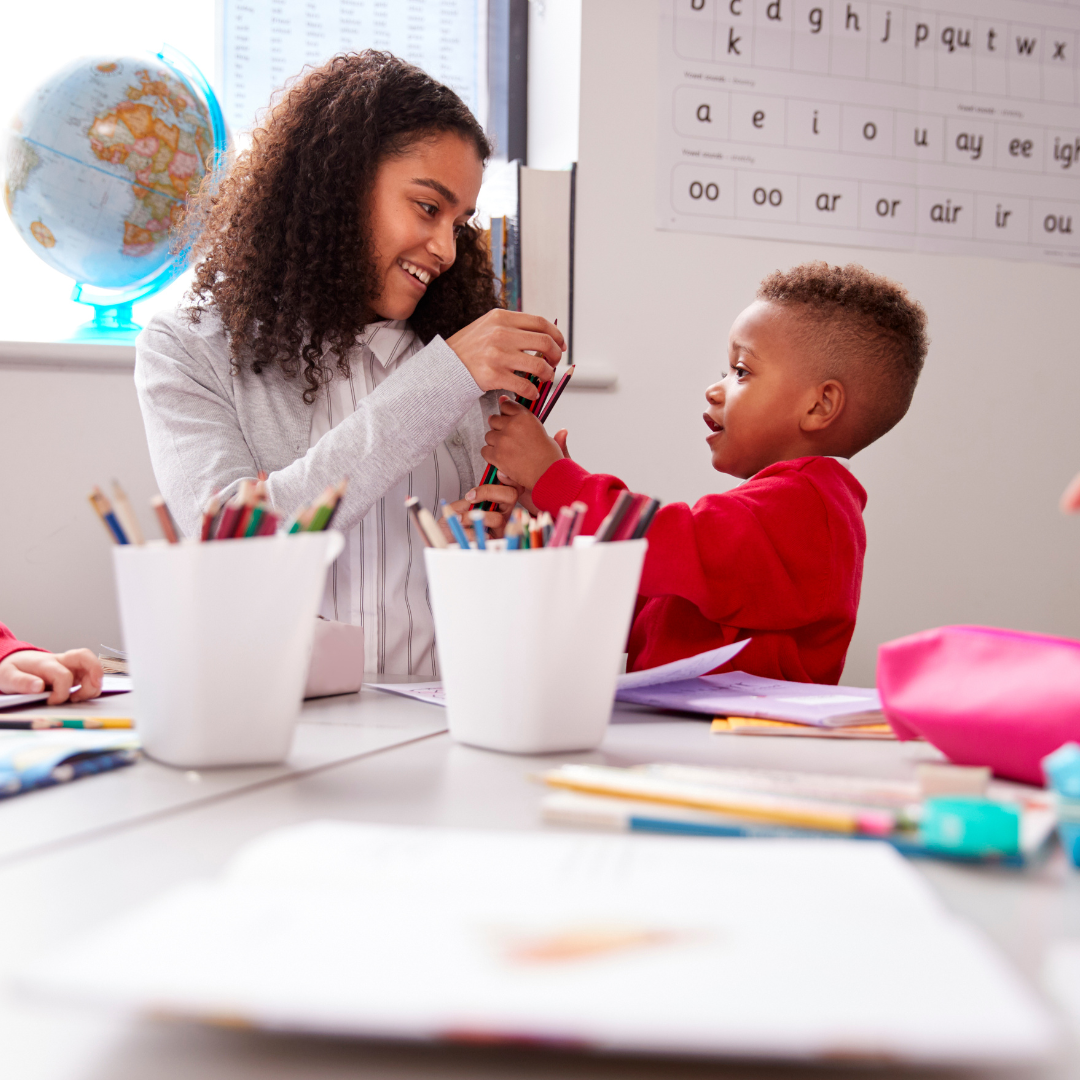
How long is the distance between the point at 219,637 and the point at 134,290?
1315 mm

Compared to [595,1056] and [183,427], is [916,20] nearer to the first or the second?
[183,427]

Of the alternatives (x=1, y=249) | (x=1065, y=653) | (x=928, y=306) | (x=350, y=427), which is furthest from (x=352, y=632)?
(x=928, y=306)

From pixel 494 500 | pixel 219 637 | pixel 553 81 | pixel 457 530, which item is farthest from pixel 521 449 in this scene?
pixel 553 81

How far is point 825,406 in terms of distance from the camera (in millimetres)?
1204

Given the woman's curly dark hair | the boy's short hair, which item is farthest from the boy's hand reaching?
the boy's short hair

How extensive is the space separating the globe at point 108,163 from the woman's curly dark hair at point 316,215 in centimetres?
26

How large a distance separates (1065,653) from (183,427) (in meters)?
0.92

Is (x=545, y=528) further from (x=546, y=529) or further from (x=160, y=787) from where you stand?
(x=160, y=787)

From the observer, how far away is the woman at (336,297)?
119 cm

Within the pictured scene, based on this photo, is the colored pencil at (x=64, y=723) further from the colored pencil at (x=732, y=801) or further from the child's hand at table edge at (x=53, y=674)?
the colored pencil at (x=732, y=801)

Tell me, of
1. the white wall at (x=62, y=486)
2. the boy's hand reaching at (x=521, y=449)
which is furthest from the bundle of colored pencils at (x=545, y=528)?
the white wall at (x=62, y=486)

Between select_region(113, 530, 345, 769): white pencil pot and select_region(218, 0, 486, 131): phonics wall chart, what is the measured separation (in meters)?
1.56

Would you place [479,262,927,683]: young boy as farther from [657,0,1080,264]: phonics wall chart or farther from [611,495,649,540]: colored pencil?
[657,0,1080,264]: phonics wall chart

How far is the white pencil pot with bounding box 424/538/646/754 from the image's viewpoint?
0.55 metres
